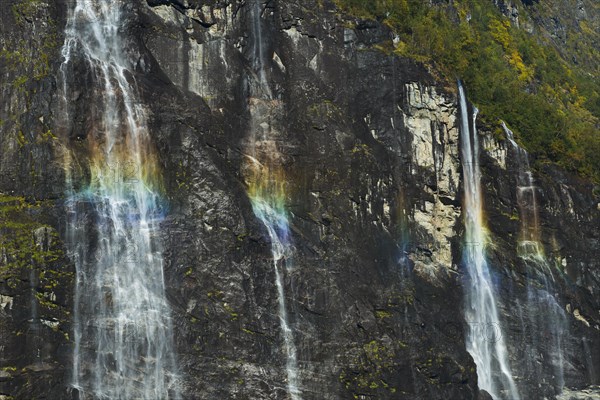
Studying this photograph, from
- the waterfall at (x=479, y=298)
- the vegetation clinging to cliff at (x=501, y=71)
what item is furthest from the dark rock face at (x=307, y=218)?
the vegetation clinging to cliff at (x=501, y=71)

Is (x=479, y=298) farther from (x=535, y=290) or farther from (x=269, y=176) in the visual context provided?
(x=269, y=176)

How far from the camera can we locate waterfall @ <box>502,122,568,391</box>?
63.0 m

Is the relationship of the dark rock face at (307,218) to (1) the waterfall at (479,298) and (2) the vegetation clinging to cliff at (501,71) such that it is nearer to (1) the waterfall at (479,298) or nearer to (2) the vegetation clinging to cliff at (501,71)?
(1) the waterfall at (479,298)

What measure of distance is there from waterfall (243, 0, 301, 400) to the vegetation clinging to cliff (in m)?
7.52

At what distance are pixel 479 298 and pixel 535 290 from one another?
4.16 meters

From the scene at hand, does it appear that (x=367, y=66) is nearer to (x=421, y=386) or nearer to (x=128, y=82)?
(x=128, y=82)

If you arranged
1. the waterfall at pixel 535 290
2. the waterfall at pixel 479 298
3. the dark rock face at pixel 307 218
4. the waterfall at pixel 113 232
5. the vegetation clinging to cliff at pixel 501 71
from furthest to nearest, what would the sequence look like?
the vegetation clinging to cliff at pixel 501 71 → the waterfall at pixel 535 290 → the waterfall at pixel 479 298 → the dark rock face at pixel 307 218 → the waterfall at pixel 113 232

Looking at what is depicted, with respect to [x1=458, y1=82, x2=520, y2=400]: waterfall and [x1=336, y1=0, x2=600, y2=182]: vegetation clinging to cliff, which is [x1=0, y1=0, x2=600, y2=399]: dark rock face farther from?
[x1=336, y1=0, x2=600, y2=182]: vegetation clinging to cliff

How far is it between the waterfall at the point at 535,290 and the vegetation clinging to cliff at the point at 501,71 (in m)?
3.01

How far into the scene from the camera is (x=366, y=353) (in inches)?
2189

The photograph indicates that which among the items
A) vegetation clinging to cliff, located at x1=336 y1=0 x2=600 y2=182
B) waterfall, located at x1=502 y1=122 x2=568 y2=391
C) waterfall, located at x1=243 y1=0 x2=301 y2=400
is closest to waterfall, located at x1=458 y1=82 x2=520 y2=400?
waterfall, located at x1=502 y1=122 x2=568 y2=391

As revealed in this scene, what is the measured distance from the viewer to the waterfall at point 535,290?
63.0 meters

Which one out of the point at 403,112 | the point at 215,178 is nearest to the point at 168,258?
the point at 215,178

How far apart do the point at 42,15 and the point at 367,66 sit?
1992cm
